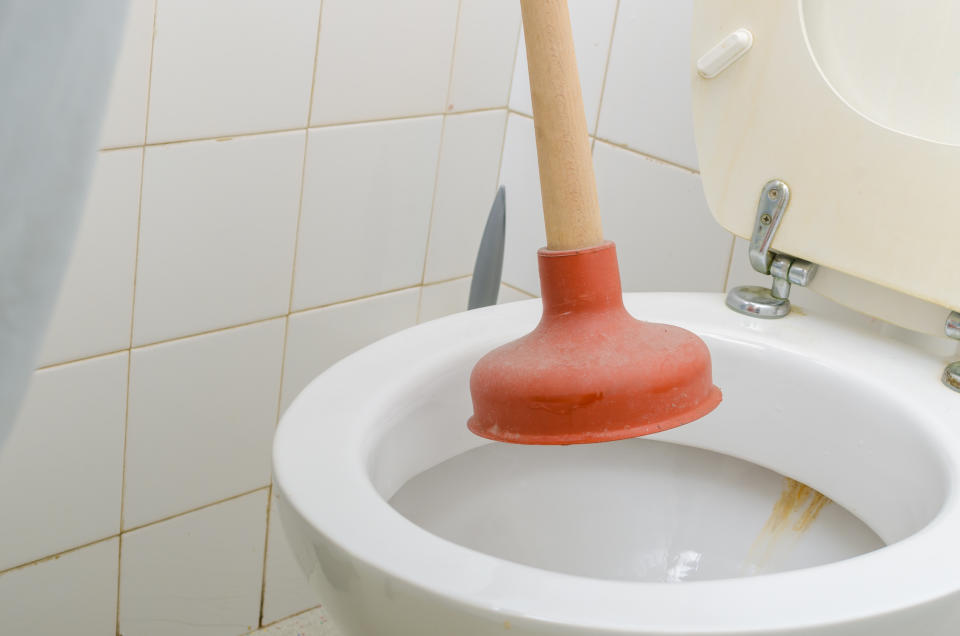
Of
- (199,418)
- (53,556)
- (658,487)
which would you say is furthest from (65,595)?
(658,487)

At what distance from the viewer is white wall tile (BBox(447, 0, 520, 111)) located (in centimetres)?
106

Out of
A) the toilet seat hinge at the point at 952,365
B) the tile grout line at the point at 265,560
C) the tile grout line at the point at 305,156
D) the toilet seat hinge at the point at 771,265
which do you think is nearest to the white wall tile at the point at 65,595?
the tile grout line at the point at 265,560

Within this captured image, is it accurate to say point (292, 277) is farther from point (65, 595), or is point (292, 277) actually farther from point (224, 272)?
point (65, 595)

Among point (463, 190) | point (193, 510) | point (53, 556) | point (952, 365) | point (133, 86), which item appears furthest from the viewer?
point (463, 190)

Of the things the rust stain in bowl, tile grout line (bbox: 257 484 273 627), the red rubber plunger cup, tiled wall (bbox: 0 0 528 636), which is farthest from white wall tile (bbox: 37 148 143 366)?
the rust stain in bowl

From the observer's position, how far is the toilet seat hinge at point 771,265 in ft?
2.44

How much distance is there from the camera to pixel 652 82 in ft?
3.34

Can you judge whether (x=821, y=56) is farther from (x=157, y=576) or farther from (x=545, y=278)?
(x=157, y=576)

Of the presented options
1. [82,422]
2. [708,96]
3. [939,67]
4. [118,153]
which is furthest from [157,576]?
[939,67]

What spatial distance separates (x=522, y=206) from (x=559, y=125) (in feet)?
2.12

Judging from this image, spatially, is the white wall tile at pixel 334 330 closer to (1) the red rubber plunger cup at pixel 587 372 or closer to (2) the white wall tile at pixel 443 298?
(2) the white wall tile at pixel 443 298

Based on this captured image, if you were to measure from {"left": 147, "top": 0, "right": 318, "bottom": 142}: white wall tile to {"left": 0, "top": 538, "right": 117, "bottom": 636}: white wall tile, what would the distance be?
16.1 inches

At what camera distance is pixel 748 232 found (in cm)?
77

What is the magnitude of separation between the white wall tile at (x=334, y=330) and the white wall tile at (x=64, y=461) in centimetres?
19
